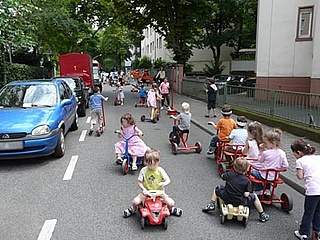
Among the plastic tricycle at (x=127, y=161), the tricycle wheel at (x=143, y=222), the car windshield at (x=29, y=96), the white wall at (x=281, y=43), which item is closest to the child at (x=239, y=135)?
the plastic tricycle at (x=127, y=161)

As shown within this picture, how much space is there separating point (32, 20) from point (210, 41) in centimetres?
2532

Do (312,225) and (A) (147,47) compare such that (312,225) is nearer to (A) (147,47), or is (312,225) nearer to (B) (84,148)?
(B) (84,148)

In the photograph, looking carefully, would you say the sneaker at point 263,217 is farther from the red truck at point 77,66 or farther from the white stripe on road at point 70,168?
the red truck at point 77,66

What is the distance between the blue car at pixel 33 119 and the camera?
21.1ft

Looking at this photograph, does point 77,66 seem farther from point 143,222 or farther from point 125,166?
point 143,222

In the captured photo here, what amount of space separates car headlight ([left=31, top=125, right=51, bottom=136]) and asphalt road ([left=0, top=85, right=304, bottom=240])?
0.76m

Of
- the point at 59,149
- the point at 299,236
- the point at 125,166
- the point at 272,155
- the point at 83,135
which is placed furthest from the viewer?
the point at 83,135

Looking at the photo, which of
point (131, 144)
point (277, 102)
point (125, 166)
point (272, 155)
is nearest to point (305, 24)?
point (277, 102)

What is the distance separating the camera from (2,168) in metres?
6.73

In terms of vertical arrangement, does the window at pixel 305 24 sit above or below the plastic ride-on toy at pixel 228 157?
above

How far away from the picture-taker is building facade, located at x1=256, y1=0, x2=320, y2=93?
17391 millimetres

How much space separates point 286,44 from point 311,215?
16.3 m

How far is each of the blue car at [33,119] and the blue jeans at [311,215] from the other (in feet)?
16.8

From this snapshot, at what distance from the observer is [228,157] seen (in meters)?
6.70
